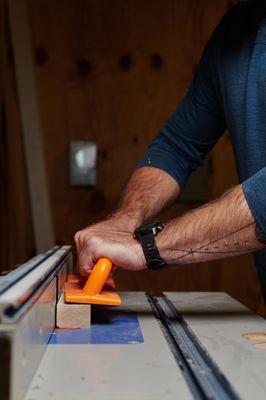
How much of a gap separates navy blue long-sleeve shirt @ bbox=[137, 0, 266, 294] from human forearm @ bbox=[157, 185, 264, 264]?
166mm

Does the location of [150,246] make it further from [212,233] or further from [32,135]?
[32,135]

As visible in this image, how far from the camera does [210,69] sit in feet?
4.98

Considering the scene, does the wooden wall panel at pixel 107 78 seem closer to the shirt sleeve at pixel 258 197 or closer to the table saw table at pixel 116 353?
the table saw table at pixel 116 353

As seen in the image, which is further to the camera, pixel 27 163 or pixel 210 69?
pixel 27 163

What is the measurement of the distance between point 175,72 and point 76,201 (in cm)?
68

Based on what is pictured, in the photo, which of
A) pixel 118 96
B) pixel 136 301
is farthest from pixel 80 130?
pixel 136 301

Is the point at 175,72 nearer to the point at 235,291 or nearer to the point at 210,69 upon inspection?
the point at 210,69

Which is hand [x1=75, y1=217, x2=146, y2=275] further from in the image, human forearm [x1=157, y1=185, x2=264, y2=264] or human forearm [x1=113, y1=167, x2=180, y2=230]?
human forearm [x1=113, y1=167, x2=180, y2=230]

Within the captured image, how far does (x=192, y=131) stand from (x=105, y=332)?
798 mm

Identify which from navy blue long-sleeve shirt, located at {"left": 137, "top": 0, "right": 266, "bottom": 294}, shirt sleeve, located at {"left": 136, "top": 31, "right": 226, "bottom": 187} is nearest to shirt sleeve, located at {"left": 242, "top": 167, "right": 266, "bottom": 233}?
navy blue long-sleeve shirt, located at {"left": 137, "top": 0, "right": 266, "bottom": 294}

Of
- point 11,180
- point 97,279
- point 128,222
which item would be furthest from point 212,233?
point 11,180

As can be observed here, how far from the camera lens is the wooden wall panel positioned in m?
2.22

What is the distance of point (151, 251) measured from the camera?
102 cm

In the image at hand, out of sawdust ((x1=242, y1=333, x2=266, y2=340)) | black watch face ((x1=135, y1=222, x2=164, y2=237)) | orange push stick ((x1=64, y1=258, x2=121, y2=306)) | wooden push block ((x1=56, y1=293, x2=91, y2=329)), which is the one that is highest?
black watch face ((x1=135, y1=222, x2=164, y2=237))
